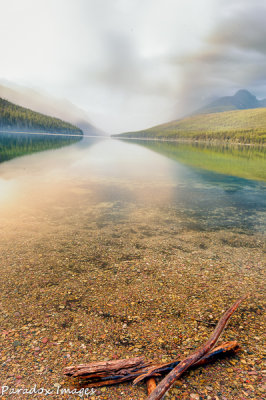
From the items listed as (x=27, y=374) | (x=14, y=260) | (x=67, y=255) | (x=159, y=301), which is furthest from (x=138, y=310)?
(x=14, y=260)

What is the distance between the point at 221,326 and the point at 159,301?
2245 mm

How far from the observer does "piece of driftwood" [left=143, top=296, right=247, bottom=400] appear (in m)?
5.27

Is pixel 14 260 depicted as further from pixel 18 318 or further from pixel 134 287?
pixel 134 287

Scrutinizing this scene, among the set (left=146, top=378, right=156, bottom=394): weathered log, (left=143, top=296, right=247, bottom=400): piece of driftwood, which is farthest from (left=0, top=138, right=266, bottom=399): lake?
(left=143, top=296, right=247, bottom=400): piece of driftwood

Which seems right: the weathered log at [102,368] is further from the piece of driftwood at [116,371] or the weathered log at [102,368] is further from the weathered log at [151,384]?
the weathered log at [151,384]

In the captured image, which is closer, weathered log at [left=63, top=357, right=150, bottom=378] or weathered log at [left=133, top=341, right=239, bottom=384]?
weathered log at [left=63, top=357, right=150, bottom=378]

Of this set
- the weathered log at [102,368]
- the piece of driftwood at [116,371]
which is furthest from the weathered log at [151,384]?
the weathered log at [102,368]

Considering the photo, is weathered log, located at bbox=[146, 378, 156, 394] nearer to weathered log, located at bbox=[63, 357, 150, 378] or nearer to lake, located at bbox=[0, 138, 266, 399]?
lake, located at bbox=[0, 138, 266, 399]

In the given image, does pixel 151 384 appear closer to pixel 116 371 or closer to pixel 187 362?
pixel 116 371

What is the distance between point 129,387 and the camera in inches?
221

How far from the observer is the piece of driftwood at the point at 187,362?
5.27m

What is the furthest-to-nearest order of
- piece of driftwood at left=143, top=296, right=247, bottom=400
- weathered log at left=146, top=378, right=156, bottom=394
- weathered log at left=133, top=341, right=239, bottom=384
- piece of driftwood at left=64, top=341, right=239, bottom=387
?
weathered log at left=133, top=341, right=239, bottom=384, piece of driftwood at left=64, top=341, right=239, bottom=387, weathered log at left=146, top=378, right=156, bottom=394, piece of driftwood at left=143, top=296, right=247, bottom=400

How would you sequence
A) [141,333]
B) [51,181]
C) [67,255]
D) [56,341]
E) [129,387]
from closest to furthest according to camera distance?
[129,387]
[56,341]
[141,333]
[67,255]
[51,181]

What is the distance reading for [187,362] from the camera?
19.6 feet
